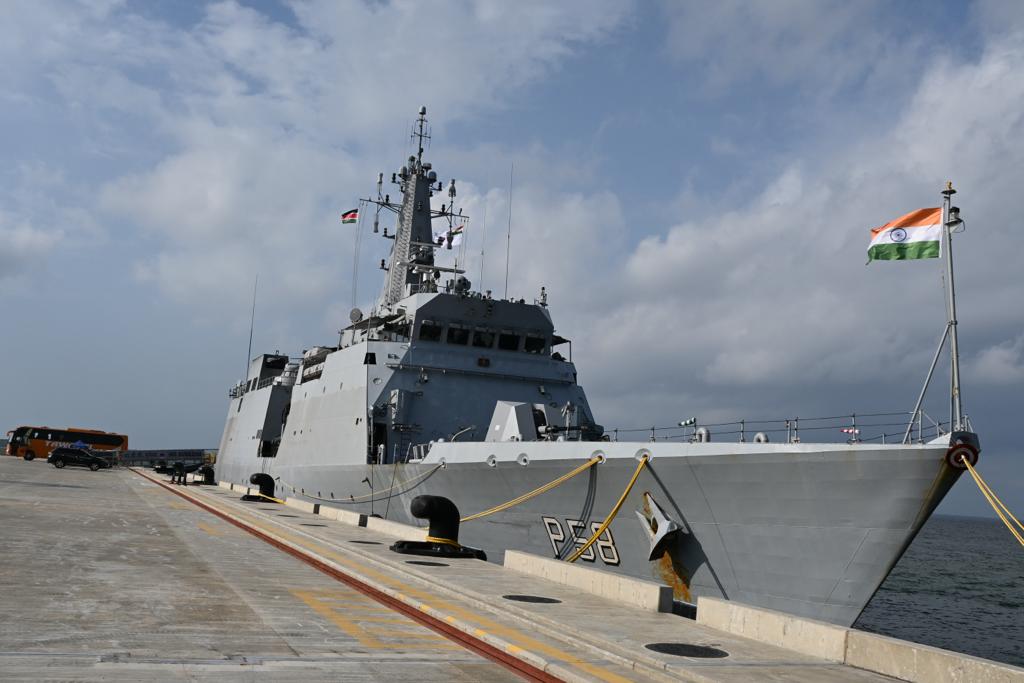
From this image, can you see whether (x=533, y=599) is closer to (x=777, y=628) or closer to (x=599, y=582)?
(x=599, y=582)

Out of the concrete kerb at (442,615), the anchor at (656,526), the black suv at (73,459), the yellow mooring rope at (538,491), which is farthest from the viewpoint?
the black suv at (73,459)

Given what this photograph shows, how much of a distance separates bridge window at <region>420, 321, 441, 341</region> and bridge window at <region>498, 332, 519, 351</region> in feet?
5.56

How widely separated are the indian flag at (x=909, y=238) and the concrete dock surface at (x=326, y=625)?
5728 millimetres

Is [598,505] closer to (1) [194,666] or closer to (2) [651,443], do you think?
(2) [651,443]

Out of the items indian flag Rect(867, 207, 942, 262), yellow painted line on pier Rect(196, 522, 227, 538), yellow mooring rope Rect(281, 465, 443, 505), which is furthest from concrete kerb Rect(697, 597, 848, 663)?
yellow painted line on pier Rect(196, 522, 227, 538)

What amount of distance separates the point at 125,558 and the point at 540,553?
6.75 metres

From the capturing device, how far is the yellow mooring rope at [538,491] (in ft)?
42.4

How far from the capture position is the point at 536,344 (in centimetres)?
2270

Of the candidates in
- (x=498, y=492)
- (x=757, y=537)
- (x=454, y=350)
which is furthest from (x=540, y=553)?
(x=454, y=350)

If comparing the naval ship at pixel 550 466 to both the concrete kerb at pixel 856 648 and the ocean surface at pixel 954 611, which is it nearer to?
the concrete kerb at pixel 856 648

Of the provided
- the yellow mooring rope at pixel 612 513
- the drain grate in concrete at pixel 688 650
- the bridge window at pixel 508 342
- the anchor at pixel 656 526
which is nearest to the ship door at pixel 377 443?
the bridge window at pixel 508 342

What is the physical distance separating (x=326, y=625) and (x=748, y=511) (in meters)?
5.84

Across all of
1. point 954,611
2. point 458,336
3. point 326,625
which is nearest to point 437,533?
point 326,625

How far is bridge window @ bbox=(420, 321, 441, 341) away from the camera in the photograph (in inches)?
855
